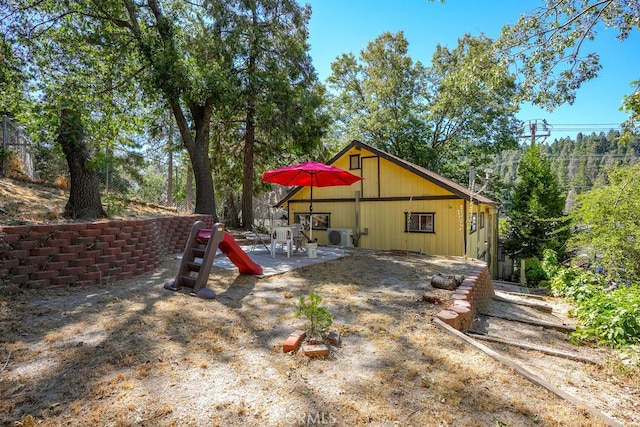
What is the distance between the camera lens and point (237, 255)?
535 centimetres

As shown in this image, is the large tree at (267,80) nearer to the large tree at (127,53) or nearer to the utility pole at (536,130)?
the large tree at (127,53)

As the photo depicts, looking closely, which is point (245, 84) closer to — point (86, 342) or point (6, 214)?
point (6, 214)

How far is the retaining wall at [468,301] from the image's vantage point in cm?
366

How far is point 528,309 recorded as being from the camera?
636 centimetres

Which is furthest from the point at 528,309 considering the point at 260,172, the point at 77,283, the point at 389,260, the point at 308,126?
A: the point at 260,172

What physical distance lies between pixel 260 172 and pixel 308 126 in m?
4.60

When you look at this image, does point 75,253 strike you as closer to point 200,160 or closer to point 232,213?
point 200,160

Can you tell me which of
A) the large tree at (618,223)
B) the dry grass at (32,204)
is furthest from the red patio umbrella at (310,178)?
the large tree at (618,223)

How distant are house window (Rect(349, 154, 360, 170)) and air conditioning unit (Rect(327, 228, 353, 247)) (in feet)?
7.92

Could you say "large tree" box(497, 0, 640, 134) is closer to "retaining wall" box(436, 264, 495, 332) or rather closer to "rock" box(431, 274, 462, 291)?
"retaining wall" box(436, 264, 495, 332)

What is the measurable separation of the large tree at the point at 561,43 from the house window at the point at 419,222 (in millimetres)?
4931

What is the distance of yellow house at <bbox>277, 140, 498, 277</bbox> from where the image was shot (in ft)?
33.5

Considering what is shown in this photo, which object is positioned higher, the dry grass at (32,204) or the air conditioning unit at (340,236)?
the dry grass at (32,204)

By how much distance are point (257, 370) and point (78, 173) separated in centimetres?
635
